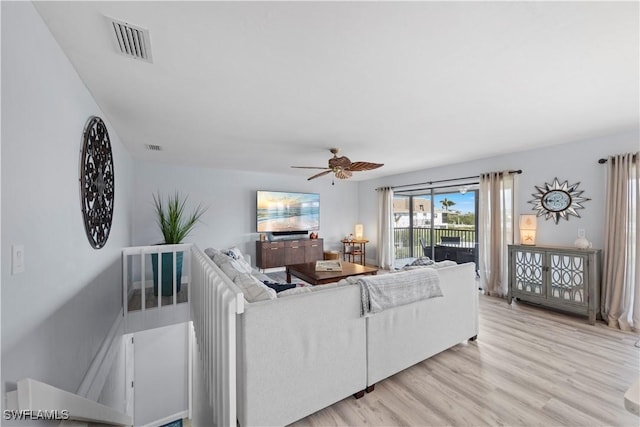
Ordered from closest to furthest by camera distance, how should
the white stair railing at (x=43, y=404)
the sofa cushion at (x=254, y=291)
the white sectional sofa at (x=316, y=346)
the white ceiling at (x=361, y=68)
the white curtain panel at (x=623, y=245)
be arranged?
the white stair railing at (x=43, y=404)
the white ceiling at (x=361, y=68)
the white sectional sofa at (x=316, y=346)
the sofa cushion at (x=254, y=291)
the white curtain panel at (x=623, y=245)

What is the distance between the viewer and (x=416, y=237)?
6.10 metres

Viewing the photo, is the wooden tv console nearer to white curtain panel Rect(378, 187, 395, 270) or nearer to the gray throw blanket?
white curtain panel Rect(378, 187, 395, 270)

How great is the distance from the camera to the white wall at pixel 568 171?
3244 millimetres

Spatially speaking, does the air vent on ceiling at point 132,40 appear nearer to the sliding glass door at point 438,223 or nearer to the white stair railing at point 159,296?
the white stair railing at point 159,296

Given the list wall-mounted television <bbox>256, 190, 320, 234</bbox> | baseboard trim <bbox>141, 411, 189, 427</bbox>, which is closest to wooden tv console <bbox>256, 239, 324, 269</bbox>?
Answer: wall-mounted television <bbox>256, 190, 320, 234</bbox>

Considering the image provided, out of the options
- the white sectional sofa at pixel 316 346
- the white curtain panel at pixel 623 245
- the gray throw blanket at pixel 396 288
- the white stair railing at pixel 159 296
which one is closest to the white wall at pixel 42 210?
the white sectional sofa at pixel 316 346

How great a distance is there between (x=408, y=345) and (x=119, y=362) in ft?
9.85

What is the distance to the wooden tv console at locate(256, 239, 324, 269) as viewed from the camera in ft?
18.0

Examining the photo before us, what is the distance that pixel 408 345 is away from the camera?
214cm

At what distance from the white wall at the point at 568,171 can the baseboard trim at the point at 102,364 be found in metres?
4.25

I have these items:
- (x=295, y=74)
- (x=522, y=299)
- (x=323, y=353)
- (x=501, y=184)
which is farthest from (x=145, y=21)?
(x=522, y=299)

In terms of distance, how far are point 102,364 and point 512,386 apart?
3263mm

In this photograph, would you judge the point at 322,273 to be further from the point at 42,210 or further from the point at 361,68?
the point at 42,210

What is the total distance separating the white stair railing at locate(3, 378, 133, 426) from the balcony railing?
221 inches
